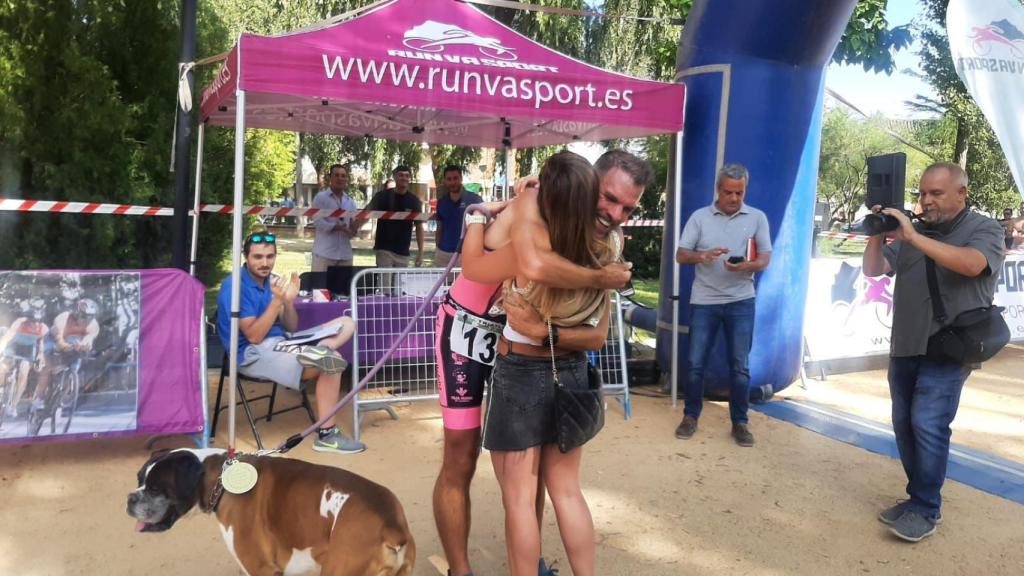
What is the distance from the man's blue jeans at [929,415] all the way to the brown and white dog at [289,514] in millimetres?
2737

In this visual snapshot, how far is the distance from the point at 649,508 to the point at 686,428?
137cm

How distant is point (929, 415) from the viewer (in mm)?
3635

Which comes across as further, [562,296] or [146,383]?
[146,383]

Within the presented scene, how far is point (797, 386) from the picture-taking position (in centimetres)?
687

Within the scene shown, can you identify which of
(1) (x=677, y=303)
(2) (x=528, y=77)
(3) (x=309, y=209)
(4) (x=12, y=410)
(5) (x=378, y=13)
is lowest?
(4) (x=12, y=410)

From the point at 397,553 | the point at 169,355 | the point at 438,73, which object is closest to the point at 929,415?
the point at 397,553

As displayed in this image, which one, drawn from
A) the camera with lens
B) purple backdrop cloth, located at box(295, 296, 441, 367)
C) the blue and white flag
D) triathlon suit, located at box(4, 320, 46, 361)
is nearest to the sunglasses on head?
purple backdrop cloth, located at box(295, 296, 441, 367)

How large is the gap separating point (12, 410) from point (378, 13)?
3476mm

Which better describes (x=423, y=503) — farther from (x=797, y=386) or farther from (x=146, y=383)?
(x=797, y=386)

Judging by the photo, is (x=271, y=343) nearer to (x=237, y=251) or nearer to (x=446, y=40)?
(x=237, y=251)

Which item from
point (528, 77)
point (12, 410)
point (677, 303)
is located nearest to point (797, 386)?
point (677, 303)

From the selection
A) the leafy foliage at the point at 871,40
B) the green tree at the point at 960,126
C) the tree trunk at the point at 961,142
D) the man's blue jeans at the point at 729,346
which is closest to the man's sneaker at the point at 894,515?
the man's blue jeans at the point at 729,346

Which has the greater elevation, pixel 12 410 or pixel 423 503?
pixel 12 410

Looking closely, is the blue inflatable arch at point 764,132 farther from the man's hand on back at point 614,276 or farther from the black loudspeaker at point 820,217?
the man's hand on back at point 614,276
